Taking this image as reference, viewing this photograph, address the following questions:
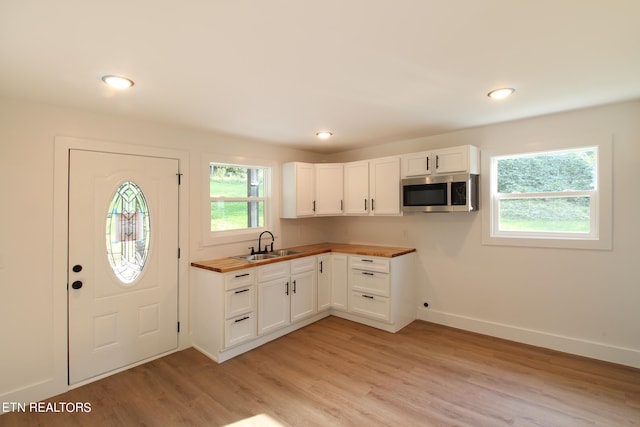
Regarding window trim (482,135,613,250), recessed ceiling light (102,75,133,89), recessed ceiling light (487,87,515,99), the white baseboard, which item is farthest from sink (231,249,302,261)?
recessed ceiling light (487,87,515,99)

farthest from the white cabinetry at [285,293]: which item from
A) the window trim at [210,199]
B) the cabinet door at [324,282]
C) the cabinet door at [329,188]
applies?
the cabinet door at [329,188]

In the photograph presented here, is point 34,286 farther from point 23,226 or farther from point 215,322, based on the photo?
point 215,322

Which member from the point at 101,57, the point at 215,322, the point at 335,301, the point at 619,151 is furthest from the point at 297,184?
the point at 619,151

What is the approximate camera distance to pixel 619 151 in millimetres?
2949

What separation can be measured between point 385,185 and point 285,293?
1945 mm

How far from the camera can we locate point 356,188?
4516 millimetres

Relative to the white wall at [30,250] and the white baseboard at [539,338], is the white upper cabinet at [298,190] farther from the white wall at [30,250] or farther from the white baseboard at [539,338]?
the white wall at [30,250]

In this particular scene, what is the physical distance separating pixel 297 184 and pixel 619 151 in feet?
11.6

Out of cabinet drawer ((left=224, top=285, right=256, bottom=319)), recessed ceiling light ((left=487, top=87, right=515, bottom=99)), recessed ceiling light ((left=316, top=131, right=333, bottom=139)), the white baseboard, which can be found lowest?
the white baseboard

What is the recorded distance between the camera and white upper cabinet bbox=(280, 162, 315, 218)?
4.44 m

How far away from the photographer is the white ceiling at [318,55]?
1467mm

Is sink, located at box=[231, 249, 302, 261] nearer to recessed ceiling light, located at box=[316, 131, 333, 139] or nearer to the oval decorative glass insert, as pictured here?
the oval decorative glass insert

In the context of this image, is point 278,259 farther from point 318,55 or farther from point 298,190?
point 318,55

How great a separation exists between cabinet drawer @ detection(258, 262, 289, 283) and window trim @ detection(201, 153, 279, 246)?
66 cm
